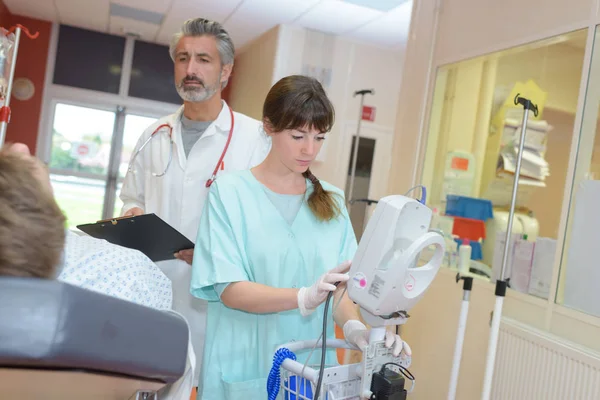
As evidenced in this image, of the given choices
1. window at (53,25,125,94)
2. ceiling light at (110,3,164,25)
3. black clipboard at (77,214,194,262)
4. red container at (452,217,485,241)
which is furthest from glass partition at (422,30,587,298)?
window at (53,25,125,94)

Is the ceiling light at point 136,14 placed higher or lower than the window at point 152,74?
higher

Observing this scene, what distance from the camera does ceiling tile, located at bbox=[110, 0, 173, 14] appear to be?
5.29 metres

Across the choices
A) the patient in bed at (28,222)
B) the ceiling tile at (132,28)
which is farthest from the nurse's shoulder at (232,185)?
the ceiling tile at (132,28)

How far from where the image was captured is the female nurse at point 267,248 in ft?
4.04

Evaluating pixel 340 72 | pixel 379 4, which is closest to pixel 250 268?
pixel 379 4

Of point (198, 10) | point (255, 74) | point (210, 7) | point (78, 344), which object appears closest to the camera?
point (78, 344)

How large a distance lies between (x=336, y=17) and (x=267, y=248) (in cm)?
433

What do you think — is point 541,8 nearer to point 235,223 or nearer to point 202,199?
point 202,199

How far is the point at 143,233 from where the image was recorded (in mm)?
1542

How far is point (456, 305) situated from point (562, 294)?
1.99 ft

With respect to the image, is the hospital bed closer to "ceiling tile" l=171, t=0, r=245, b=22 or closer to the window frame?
the window frame

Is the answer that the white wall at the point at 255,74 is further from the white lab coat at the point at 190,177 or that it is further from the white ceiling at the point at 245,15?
the white lab coat at the point at 190,177

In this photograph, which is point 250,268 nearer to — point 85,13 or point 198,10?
point 198,10

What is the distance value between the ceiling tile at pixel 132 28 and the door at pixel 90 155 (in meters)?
0.95
